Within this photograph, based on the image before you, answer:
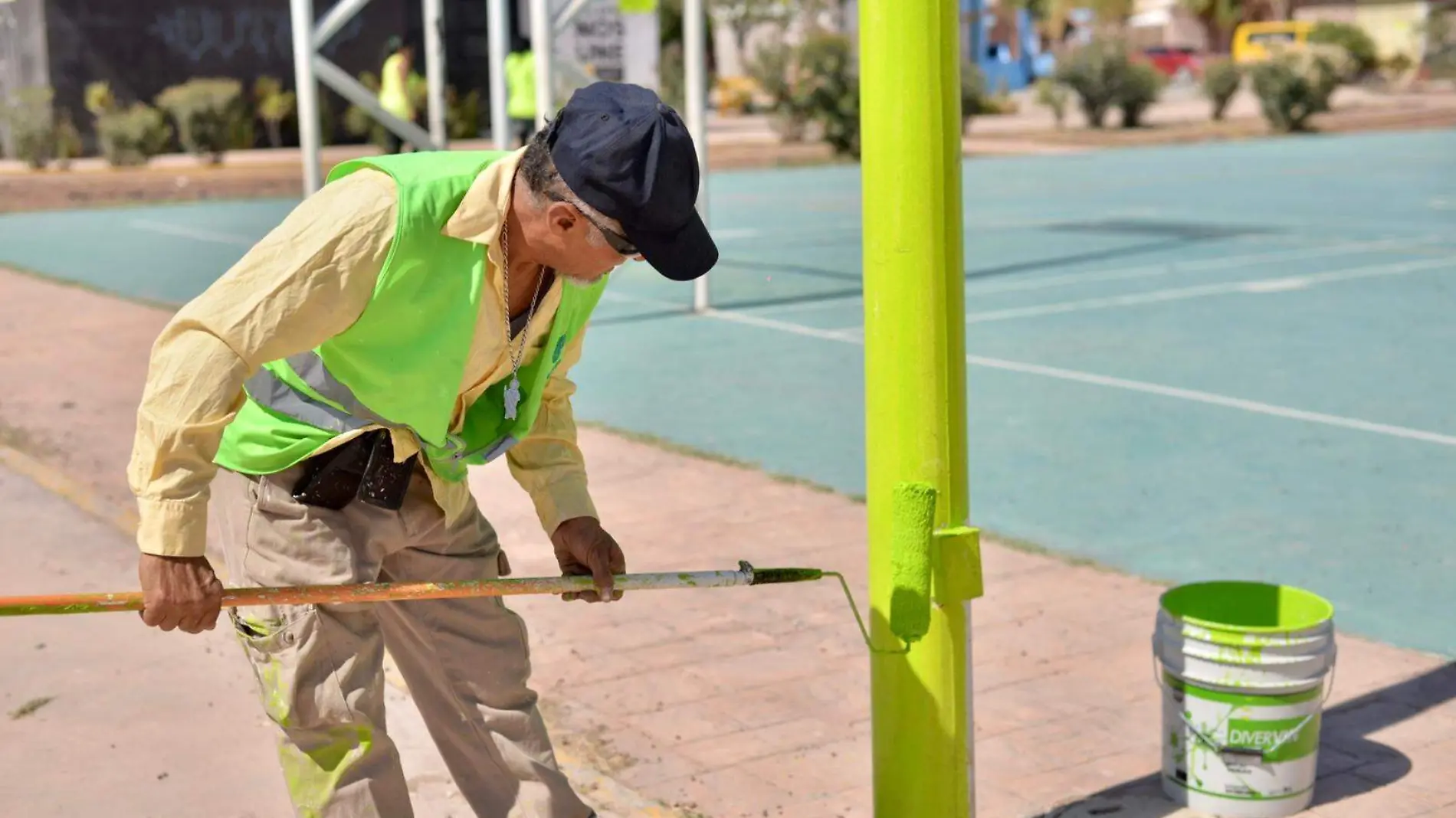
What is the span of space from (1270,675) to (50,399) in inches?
294

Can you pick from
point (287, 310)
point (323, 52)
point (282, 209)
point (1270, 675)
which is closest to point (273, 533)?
point (287, 310)

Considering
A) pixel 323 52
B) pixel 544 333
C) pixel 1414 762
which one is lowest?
pixel 1414 762

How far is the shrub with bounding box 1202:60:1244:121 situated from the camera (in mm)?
36531

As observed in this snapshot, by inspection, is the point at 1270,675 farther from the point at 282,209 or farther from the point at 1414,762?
the point at 282,209

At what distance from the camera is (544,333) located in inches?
127

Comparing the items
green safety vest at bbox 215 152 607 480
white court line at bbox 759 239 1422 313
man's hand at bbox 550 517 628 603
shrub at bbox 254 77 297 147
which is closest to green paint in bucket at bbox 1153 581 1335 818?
man's hand at bbox 550 517 628 603

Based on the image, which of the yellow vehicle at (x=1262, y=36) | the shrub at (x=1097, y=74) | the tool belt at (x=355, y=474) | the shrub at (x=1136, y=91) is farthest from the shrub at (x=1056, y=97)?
the tool belt at (x=355, y=474)

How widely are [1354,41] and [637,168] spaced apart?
50872 millimetres

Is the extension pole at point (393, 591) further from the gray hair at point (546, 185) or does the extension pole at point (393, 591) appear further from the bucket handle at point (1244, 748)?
the bucket handle at point (1244, 748)

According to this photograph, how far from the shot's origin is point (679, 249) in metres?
2.90

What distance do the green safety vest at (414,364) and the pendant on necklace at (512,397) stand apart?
0.04 metres

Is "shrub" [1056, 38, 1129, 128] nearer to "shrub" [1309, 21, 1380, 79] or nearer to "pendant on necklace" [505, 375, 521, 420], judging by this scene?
"shrub" [1309, 21, 1380, 79]

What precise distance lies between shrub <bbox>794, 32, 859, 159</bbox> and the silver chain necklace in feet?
84.0

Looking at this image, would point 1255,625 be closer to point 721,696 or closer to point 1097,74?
point 721,696
